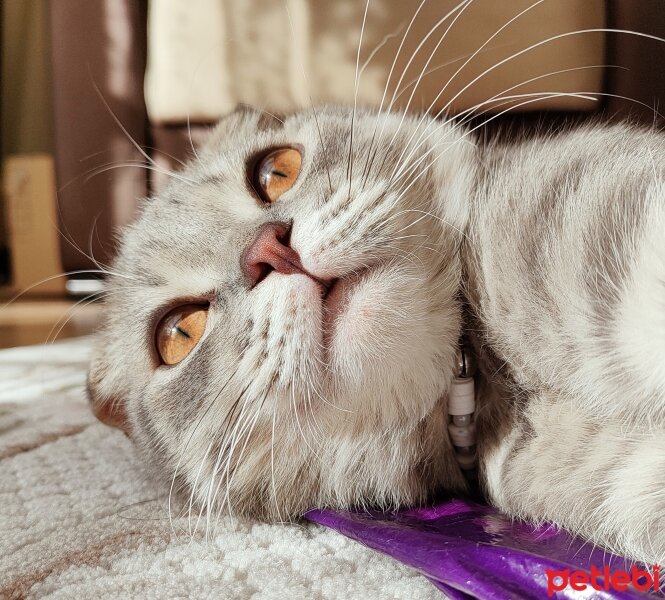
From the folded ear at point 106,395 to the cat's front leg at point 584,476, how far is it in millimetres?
589

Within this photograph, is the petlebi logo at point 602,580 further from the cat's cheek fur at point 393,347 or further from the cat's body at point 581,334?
the cat's cheek fur at point 393,347

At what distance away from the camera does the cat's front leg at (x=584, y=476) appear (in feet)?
1.90

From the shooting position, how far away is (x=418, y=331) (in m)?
0.69

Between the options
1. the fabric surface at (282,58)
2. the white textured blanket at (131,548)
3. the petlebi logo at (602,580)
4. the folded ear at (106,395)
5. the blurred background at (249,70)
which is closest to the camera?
the petlebi logo at (602,580)

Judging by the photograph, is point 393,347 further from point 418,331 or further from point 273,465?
point 273,465

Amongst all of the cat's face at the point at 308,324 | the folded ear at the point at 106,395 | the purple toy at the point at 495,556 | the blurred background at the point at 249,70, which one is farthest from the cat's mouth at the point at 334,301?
the blurred background at the point at 249,70

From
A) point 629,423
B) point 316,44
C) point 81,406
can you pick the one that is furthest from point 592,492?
point 316,44

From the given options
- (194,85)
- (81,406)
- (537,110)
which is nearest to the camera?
(81,406)

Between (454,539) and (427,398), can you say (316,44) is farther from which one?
(454,539)

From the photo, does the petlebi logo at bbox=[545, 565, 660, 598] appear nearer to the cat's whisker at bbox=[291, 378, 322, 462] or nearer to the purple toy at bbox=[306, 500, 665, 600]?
the purple toy at bbox=[306, 500, 665, 600]

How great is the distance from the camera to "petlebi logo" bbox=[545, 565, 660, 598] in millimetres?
503

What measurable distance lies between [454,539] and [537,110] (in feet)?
5.55

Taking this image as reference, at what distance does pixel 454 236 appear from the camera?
77 centimetres

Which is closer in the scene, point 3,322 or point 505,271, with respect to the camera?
point 505,271
